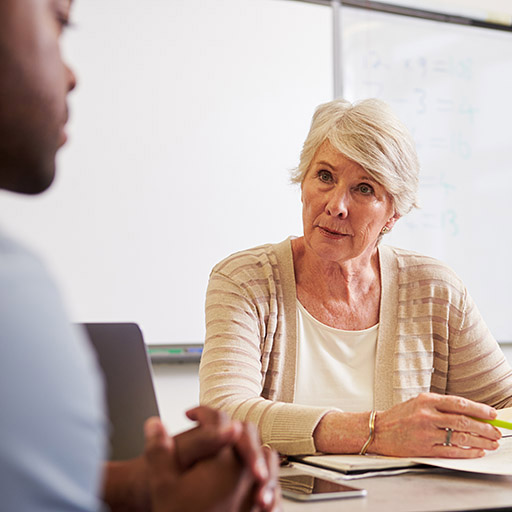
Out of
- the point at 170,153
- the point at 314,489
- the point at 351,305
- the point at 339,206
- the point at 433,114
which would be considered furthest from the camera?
the point at 433,114

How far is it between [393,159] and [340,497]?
901 millimetres

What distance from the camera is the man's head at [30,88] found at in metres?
0.46

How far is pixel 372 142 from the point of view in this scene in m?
1.58

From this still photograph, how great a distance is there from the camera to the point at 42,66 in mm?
488

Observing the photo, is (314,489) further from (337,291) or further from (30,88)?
(337,291)

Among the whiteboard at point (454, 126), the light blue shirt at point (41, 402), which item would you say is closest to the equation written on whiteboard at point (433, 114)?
the whiteboard at point (454, 126)

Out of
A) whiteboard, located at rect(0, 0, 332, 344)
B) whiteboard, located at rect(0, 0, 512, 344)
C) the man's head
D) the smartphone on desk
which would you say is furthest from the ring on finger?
whiteboard, located at rect(0, 0, 512, 344)

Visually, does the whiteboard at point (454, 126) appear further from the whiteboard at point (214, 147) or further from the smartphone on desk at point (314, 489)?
the smartphone on desk at point (314, 489)

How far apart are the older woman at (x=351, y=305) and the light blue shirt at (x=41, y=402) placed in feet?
3.42

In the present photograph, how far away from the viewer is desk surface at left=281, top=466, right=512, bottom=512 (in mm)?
867

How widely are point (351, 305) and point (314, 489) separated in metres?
0.79

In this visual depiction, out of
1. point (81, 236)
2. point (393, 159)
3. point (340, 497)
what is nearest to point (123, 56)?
point (81, 236)

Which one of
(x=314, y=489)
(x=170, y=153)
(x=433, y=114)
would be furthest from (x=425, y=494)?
(x=433, y=114)

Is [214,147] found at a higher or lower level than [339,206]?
higher
